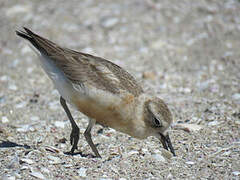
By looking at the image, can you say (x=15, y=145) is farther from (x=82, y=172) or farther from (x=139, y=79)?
(x=139, y=79)

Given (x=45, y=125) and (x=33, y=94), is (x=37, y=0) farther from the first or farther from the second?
(x=45, y=125)

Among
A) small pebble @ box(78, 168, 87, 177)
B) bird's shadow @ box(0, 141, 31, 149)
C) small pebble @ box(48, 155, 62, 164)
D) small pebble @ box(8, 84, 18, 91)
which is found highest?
small pebble @ box(8, 84, 18, 91)

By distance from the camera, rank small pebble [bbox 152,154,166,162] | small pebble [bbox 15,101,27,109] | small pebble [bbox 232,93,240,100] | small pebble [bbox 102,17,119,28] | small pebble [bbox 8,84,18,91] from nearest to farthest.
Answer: small pebble [bbox 152,154,166,162] < small pebble [bbox 15,101,27,109] < small pebble [bbox 232,93,240,100] < small pebble [bbox 8,84,18,91] < small pebble [bbox 102,17,119,28]

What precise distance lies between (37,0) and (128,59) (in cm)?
392

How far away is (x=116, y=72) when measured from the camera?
21.9 ft

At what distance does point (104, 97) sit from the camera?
21.0 ft

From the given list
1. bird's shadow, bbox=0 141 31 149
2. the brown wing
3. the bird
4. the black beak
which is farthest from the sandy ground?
the brown wing

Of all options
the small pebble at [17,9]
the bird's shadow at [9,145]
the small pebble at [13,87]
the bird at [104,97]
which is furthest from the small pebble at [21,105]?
the small pebble at [17,9]

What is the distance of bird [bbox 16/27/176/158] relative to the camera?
6.42 meters

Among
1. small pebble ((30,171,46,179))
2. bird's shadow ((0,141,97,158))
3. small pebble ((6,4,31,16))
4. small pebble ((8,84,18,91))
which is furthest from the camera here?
small pebble ((6,4,31,16))

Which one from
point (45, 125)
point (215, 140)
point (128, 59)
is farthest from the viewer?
point (128, 59)

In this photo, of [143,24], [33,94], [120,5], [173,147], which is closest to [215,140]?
[173,147]

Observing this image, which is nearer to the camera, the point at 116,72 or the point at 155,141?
the point at 116,72

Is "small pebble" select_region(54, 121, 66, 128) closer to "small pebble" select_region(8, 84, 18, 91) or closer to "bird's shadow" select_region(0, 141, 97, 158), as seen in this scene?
"bird's shadow" select_region(0, 141, 97, 158)
